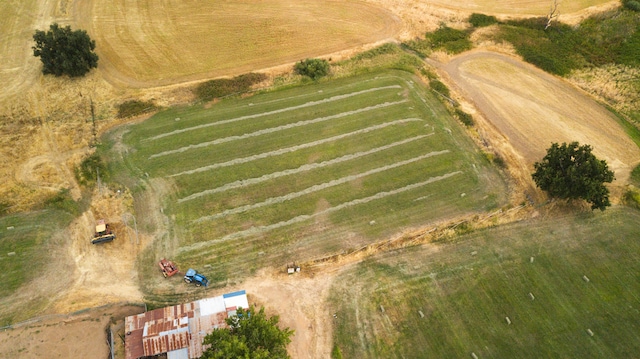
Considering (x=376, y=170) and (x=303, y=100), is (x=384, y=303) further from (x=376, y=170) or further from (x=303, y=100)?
(x=303, y=100)

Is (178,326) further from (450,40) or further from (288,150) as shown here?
(450,40)

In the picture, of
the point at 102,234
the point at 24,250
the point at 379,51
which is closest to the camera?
the point at 24,250

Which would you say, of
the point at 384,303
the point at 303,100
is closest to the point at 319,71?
the point at 303,100

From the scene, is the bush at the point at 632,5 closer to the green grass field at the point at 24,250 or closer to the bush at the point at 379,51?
the bush at the point at 379,51

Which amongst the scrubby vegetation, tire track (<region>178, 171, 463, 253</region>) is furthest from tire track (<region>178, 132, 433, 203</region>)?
the scrubby vegetation

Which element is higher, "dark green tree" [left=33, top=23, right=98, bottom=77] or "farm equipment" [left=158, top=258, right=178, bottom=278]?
"dark green tree" [left=33, top=23, right=98, bottom=77]

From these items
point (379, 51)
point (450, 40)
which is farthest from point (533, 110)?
point (379, 51)

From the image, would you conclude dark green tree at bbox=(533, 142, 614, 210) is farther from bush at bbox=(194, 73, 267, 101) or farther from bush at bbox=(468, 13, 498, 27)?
bush at bbox=(194, 73, 267, 101)
